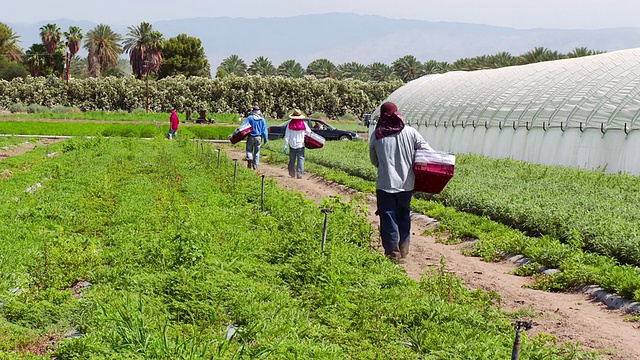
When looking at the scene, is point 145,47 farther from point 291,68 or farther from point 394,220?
point 394,220

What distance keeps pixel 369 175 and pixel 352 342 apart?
13132 mm

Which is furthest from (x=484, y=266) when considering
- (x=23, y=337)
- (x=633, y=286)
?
(x=23, y=337)

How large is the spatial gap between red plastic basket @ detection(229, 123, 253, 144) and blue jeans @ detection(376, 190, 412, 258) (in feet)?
34.1

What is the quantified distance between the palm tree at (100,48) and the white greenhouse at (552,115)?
236 ft

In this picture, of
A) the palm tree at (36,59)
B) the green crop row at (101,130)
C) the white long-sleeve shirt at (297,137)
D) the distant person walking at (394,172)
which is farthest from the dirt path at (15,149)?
the palm tree at (36,59)

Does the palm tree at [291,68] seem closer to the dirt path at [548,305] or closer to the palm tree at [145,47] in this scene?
the palm tree at [145,47]

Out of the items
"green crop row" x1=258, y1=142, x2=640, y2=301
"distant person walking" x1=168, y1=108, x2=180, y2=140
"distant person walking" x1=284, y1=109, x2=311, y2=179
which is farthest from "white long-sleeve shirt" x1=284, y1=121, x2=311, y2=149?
"distant person walking" x1=168, y1=108, x2=180, y2=140

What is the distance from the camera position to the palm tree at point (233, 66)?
364ft

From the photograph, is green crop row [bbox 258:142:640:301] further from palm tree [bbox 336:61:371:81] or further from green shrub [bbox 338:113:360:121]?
palm tree [bbox 336:61:371:81]

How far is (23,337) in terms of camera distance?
5574mm

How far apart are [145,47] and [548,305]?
86617 mm

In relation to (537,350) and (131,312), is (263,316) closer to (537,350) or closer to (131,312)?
(131,312)

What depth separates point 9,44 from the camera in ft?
330

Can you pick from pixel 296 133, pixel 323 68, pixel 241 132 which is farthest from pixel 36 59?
pixel 296 133
